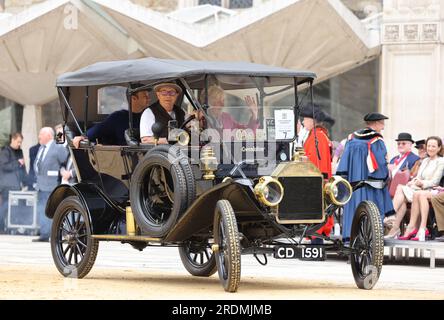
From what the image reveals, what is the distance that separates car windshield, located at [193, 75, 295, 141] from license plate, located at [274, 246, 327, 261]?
1.33m

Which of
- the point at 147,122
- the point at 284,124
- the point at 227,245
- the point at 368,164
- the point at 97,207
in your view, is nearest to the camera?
the point at 227,245

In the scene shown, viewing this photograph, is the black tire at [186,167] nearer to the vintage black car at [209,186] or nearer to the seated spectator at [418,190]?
the vintage black car at [209,186]

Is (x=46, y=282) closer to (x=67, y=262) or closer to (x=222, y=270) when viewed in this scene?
(x=67, y=262)

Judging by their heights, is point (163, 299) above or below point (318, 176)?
below

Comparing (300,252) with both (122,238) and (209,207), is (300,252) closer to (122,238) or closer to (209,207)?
(209,207)

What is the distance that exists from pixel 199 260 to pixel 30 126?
14631mm

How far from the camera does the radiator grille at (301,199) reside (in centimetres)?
1202

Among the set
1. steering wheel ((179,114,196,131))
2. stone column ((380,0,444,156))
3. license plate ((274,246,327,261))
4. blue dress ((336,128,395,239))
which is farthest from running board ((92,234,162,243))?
stone column ((380,0,444,156))

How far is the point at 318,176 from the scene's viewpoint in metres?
12.2

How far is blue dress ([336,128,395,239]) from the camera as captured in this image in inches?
669

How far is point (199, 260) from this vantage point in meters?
14.7

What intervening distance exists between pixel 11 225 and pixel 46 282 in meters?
11.8

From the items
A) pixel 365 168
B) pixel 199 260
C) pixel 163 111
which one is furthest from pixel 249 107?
pixel 365 168
